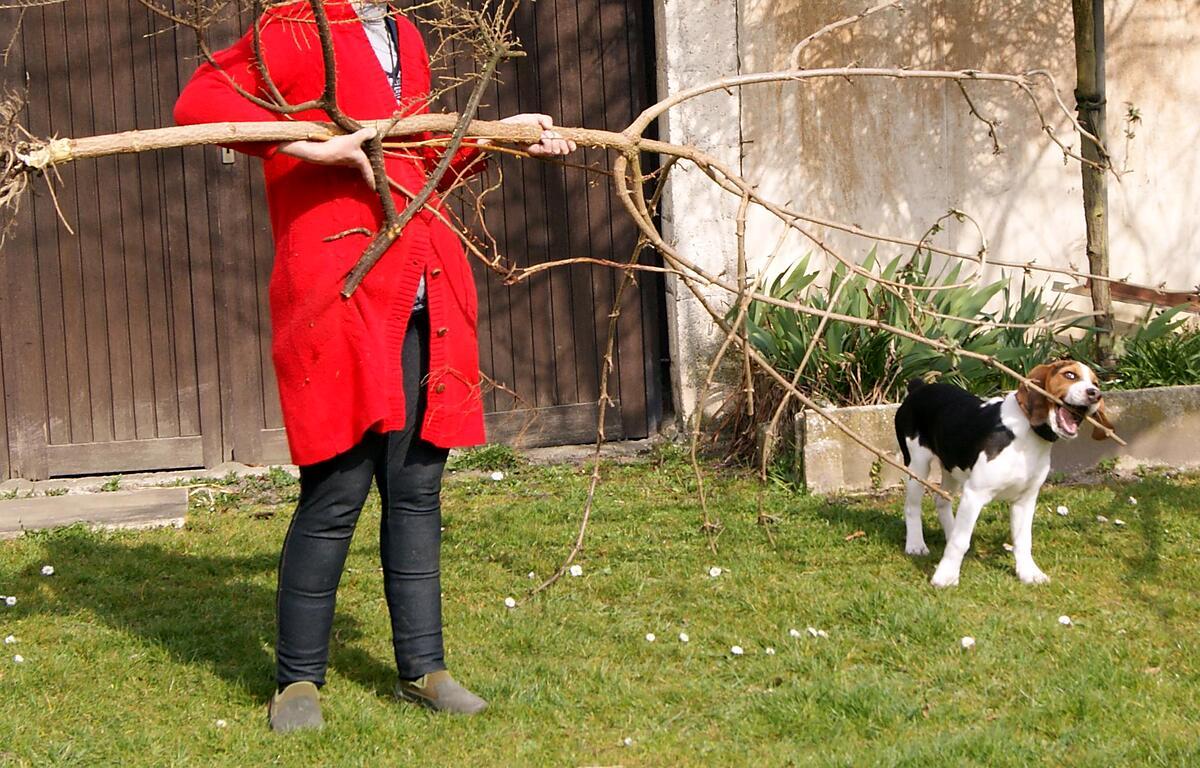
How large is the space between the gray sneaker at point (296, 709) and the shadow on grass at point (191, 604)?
0.26 meters

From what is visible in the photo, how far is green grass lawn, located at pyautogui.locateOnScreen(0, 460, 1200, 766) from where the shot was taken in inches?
137

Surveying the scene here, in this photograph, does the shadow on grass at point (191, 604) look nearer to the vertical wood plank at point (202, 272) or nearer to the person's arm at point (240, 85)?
the vertical wood plank at point (202, 272)

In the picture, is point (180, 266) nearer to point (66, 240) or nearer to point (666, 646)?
point (66, 240)

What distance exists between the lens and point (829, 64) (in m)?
7.48

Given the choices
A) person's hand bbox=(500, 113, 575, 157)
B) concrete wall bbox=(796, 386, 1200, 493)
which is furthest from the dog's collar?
person's hand bbox=(500, 113, 575, 157)

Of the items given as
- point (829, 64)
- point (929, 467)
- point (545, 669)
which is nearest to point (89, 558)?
point (545, 669)

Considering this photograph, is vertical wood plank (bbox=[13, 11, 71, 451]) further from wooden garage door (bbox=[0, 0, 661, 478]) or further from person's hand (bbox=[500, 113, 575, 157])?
person's hand (bbox=[500, 113, 575, 157])

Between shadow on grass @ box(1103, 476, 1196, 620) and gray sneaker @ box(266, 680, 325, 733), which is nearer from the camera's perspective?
gray sneaker @ box(266, 680, 325, 733)

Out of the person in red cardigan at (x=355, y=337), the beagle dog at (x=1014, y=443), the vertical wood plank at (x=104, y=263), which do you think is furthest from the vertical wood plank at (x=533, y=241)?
the person in red cardigan at (x=355, y=337)

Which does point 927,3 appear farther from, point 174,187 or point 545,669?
point 545,669

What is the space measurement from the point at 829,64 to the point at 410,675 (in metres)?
4.89

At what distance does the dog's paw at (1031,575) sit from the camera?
15.3ft

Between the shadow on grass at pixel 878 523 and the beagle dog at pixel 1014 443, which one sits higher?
the beagle dog at pixel 1014 443

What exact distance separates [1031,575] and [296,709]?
8.52 feet
